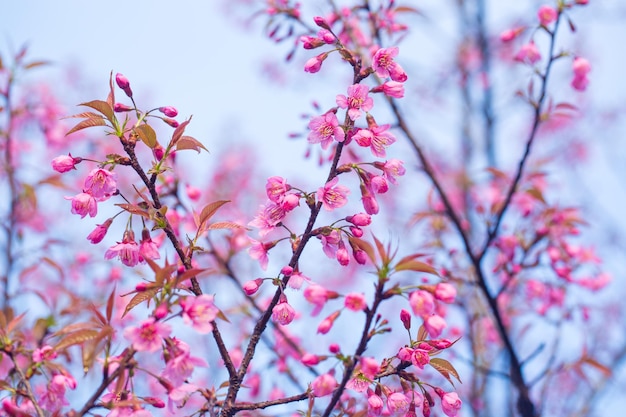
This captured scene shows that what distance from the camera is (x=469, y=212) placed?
20.7ft

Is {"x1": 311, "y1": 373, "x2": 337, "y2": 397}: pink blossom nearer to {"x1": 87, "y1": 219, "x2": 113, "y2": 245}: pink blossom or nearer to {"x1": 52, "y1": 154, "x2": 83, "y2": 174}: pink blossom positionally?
{"x1": 87, "y1": 219, "x2": 113, "y2": 245}: pink blossom

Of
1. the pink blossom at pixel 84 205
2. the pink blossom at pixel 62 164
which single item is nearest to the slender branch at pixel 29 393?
the pink blossom at pixel 84 205

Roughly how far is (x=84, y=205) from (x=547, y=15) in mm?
2401

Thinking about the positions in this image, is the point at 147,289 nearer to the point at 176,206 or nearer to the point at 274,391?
the point at 176,206

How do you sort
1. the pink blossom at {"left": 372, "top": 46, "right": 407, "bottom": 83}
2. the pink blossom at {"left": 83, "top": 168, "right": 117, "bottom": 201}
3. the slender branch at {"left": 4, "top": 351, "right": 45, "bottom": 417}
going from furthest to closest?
1. the pink blossom at {"left": 372, "top": 46, "right": 407, "bottom": 83}
2. the pink blossom at {"left": 83, "top": 168, "right": 117, "bottom": 201}
3. the slender branch at {"left": 4, "top": 351, "right": 45, "bottom": 417}

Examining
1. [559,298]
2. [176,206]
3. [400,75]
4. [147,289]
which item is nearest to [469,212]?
[559,298]

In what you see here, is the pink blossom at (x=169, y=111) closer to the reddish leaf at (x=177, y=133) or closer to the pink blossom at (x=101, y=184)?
the reddish leaf at (x=177, y=133)

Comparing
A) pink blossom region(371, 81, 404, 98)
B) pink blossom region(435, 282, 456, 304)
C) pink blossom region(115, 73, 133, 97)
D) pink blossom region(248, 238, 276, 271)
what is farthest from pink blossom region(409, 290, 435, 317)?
pink blossom region(115, 73, 133, 97)

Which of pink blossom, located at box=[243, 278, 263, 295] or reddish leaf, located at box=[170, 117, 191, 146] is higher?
reddish leaf, located at box=[170, 117, 191, 146]

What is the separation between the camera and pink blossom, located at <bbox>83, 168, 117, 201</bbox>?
165 cm

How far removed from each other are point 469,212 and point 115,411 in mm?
5386

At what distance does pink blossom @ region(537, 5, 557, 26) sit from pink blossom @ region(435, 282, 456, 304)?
2.00 m

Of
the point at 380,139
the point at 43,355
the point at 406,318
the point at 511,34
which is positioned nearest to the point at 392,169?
the point at 380,139

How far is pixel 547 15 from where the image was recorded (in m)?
2.90
